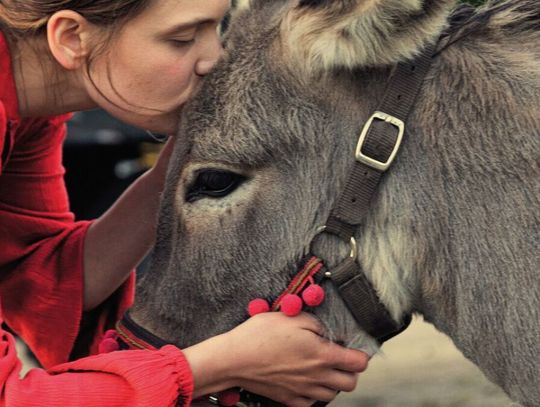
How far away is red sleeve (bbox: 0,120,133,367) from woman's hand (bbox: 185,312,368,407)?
0.97 metres

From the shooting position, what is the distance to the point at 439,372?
6.63 meters

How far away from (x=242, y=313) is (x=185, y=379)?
0.84 ft

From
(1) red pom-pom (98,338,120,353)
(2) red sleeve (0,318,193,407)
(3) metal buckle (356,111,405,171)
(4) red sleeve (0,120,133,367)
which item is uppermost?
(3) metal buckle (356,111,405,171)

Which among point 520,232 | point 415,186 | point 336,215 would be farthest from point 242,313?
point 520,232

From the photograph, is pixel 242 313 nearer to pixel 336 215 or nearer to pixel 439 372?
pixel 336 215

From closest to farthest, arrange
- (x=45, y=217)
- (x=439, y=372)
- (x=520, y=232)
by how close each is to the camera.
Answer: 1. (x=520, y=232)
2. (x=45, y=217)
3. (x=439, y=372)

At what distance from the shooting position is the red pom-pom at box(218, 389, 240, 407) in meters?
2.84

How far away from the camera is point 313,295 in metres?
2.70

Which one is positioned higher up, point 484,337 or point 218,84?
point 218,84

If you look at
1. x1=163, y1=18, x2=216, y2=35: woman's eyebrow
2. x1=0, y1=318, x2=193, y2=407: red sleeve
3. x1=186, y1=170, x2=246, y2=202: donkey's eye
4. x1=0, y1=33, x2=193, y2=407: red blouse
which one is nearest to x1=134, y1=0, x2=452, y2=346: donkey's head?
x1=186, y1=170, x2=246, y2=202: donkey's eye

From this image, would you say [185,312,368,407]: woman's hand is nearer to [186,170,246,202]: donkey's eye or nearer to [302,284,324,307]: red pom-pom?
[302,284,324,307]: red pom-pom

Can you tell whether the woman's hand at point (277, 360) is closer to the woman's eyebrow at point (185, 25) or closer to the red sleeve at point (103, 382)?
the red sleeve at point (103, 382)

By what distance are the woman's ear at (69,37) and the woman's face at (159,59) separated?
51mm

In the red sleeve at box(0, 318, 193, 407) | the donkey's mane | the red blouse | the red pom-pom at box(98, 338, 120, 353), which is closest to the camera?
the red sleeve at box(0, 318, 193, 407)
